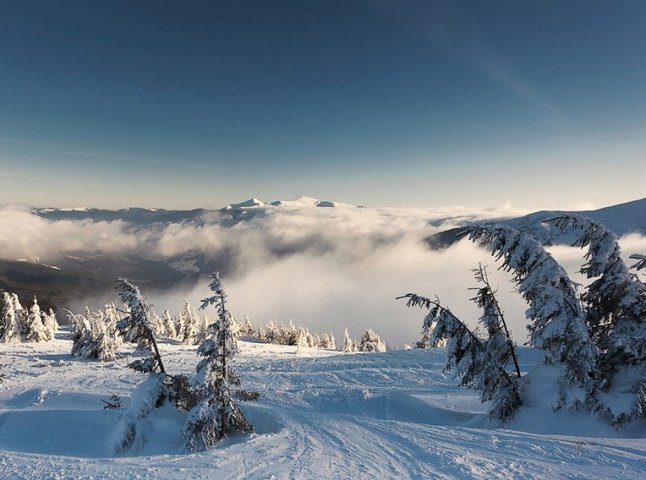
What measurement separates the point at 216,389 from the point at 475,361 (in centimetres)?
1101

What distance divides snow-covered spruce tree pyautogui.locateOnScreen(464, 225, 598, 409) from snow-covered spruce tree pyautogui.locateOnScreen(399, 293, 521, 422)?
6.04 ft

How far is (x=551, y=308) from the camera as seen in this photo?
1470 cm

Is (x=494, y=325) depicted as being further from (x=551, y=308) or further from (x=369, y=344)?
(x=369, y=344)

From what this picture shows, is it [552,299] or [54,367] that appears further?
[54,367]

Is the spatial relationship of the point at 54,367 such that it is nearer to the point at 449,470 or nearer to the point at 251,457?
the point at 251,457

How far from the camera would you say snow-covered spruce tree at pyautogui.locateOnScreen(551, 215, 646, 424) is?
1419 cm

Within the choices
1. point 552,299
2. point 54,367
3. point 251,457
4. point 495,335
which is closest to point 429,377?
point 495,335

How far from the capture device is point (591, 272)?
1561 centimetres

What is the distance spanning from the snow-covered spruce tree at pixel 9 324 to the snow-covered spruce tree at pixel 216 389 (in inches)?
2426

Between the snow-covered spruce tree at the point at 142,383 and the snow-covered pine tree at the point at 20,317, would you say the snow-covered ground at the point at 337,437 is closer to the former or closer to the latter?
the snow-covered spruce tree at the point at 142,383

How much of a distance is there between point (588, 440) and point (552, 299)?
497 centimetres

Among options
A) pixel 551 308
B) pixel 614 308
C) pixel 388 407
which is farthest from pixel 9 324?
pixel 614 308

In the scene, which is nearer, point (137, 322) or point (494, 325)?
point (137, 322)

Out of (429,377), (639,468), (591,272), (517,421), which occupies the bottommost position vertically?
(429,377)
